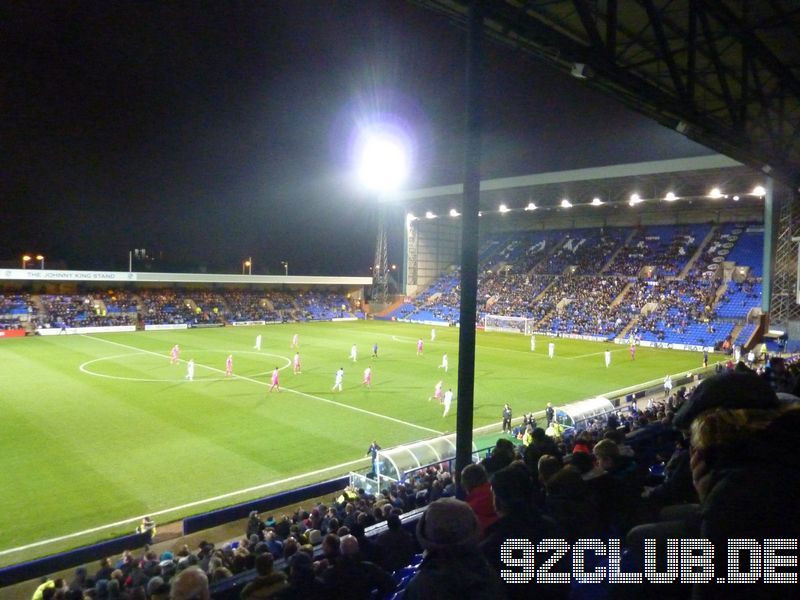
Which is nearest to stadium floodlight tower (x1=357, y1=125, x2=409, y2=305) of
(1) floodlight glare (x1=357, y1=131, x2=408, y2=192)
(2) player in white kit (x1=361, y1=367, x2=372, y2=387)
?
(1) floodlight glare (x1=357, y1=131, x2=408, y2=192)

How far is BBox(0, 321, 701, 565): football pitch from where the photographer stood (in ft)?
42.8

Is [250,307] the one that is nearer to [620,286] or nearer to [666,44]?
[620,286]

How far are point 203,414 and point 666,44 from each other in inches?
722

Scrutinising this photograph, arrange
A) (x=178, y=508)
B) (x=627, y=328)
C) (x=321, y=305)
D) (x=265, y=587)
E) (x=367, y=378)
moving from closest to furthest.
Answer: (x=265, y=587)
(x=178, y=508)
(x=367, y=378)
(x=627, y=328)
(x=321, y=305)

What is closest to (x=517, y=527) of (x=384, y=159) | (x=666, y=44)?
(x=666, y=44)

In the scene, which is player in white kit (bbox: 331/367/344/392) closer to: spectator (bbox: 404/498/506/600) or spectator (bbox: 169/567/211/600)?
spectator (bbox: 169/567/211/600)

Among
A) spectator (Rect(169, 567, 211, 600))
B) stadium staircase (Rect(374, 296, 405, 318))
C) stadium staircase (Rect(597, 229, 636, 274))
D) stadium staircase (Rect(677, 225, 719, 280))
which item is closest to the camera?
spectator (Rect(169, 567, 211, 600))

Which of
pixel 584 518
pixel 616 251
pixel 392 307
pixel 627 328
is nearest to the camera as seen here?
pixel 584 518

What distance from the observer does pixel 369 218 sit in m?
66.6

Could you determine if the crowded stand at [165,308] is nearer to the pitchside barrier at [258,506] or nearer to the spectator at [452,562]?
the pitchside barrier at [258,506]

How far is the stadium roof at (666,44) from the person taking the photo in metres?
7.81

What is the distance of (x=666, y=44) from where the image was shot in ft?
29.3

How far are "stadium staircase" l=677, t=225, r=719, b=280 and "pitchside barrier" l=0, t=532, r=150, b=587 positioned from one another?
5054 cm

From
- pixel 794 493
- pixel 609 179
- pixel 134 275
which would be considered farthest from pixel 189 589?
pixel 134 275
